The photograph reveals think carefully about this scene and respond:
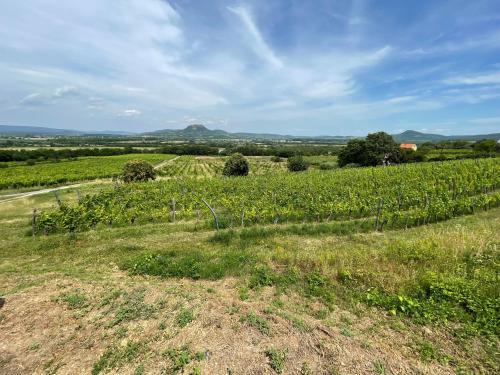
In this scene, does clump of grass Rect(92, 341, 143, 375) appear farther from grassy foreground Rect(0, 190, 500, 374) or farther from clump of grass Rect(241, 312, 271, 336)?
clump of grass Rect(241, 312, 271, 336)

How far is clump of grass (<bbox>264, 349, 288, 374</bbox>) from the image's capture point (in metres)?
4.17

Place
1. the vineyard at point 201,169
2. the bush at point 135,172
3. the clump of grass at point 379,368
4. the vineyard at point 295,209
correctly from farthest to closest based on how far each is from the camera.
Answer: the vineyard at point 201,169, the bush at point 135,172, the vineyard at point 295,209, the clump of grass at point 379,368

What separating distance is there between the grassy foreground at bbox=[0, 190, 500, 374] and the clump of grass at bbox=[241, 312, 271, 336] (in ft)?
0.07

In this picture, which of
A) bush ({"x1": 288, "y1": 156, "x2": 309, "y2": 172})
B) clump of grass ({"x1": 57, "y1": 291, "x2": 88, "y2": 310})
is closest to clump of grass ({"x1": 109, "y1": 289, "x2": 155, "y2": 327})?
clump of grass ({"x1": 57, "y1": 291, "x2": 88, "y2": 310})

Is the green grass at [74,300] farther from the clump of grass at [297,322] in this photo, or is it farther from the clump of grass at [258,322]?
the clump of grass at [297,322]

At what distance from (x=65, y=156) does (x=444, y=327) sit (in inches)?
3391

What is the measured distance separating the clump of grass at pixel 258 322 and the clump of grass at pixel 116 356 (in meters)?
1.94

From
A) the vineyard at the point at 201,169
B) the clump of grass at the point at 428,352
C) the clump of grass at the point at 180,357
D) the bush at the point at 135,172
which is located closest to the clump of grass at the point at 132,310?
the clump of grass at the point at 180,357

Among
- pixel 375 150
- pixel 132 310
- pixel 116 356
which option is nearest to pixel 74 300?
pixel 132 310

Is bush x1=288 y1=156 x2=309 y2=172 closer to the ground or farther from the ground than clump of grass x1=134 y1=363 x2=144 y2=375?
closer to the ground

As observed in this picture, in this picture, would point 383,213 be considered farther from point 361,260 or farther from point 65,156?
point 65,156

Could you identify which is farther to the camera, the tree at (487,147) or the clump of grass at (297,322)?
the tree at (487,147)

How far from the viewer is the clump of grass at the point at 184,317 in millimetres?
5191

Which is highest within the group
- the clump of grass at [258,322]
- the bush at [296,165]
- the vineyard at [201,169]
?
the clump of grass at [258,322]
